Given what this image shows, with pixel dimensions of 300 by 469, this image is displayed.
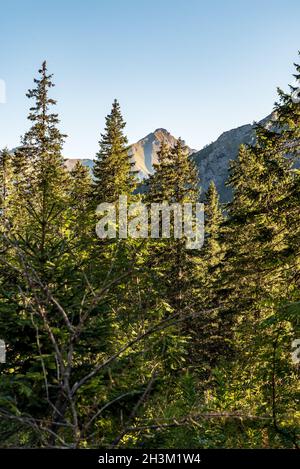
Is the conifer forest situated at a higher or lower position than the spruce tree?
lower

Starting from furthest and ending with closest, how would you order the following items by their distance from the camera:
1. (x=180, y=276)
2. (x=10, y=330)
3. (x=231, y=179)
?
(x=231, y=179), (x=180, y=276), (x=10, y=330)

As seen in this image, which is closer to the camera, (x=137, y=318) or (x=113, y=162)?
(x=137, y=318)

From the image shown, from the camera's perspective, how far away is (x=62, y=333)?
227 inches

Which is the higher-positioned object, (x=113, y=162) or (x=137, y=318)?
(x=113, y=162)

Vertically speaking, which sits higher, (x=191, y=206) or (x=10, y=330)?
(x=191, y=206)

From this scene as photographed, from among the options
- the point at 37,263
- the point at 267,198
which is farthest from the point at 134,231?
the point at 37,263

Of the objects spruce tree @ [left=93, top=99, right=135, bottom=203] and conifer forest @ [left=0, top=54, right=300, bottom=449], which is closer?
conifer forest @ [left=0, top=54, right=300, bottom=449]

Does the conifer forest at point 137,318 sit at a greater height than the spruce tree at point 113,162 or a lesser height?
lesser

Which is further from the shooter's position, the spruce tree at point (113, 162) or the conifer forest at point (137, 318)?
the spruce tree at point (113, 162)

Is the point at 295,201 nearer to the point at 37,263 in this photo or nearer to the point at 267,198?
the point at 267,198
